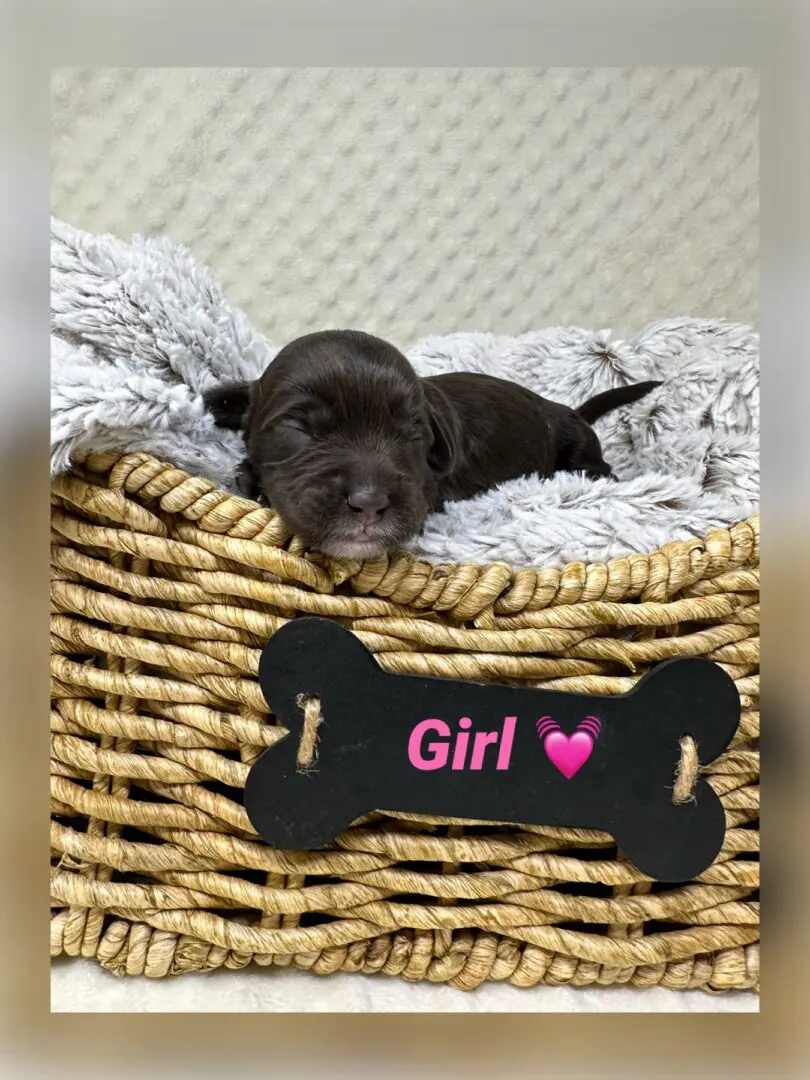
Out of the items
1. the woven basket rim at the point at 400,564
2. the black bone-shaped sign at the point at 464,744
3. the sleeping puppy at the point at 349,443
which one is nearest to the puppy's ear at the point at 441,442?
the sleeping puppy at the point at 349,443

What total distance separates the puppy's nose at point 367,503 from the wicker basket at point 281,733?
0.18 ft

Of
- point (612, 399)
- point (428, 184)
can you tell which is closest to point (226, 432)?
point (428, 184)

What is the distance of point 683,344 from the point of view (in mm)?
→ 1945

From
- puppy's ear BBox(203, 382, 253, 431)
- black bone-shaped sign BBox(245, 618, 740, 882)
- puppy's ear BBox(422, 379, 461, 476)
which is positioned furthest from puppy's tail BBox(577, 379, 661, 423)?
black bone-shaped sign BBox(245, 618, 740, 882)

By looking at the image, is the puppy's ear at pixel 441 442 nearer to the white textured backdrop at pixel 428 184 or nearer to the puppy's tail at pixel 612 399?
the white textured backdrop at pixel 428 184

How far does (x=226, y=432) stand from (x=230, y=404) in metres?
0.06

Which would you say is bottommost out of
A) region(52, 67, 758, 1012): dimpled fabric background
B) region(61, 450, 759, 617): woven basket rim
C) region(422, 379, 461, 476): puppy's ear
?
region(61, 450, 759, 617): woven basket rim

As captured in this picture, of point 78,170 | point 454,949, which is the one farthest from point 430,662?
point 78,170

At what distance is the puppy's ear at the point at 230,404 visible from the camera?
1379 millimetres

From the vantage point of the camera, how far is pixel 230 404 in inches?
55.0

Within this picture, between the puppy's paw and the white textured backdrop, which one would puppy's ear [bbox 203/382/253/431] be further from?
the white textured backdrop

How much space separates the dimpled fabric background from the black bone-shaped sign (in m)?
0.27

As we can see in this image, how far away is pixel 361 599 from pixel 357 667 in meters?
0.09

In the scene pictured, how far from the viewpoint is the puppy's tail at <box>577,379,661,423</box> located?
6.25ft
